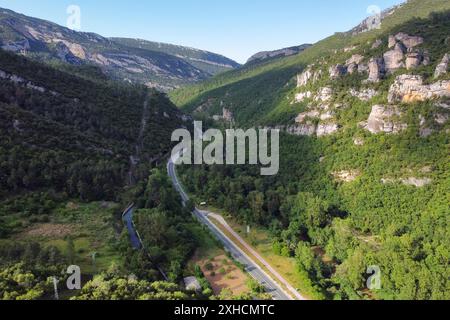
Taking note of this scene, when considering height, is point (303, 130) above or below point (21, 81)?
below

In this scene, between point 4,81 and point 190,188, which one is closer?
point 190,188

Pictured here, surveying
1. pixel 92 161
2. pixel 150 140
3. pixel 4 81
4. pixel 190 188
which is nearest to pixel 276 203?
pixel 190 188

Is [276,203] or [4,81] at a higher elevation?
[4,81]

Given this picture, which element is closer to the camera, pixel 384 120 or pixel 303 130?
pixel 384 120

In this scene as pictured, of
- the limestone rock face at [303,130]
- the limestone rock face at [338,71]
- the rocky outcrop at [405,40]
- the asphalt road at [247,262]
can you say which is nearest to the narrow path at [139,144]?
the asphalt road at [247,262]

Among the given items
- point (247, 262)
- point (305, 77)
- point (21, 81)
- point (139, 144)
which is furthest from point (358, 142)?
point (21, 81)

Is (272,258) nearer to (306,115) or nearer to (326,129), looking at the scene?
(326,129)
